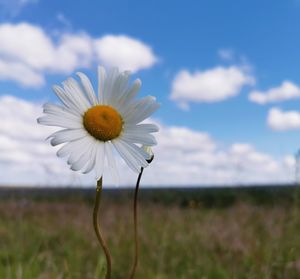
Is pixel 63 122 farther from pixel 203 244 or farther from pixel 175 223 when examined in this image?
pixel 175 223

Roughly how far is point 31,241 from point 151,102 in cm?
581

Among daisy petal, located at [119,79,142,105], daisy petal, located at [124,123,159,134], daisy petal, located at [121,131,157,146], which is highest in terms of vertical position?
daisy petal, located at [119,79,142,105]

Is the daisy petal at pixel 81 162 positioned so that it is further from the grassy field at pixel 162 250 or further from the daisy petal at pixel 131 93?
the grassy field at pixel 162 250

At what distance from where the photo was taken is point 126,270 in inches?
190

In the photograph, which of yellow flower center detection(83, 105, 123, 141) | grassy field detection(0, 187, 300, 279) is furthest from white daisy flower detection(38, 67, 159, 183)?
grassy field detection(0, 187, 300, 279)

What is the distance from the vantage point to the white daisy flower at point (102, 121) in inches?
46.1

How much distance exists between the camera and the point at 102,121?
1231 millimetres

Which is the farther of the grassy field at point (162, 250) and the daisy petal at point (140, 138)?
the grassy field at point (162, 250)

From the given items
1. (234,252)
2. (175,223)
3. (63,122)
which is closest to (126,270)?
(234,252)

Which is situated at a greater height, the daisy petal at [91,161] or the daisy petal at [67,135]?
the daisy petal at [67,135]

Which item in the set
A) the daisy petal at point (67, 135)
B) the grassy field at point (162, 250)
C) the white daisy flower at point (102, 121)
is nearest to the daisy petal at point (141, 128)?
the white daisy flower at point (102, 121)

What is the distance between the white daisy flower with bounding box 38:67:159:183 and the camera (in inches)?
46.1

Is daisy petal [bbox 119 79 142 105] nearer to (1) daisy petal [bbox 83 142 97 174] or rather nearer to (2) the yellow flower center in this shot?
(2) the yellow flower center

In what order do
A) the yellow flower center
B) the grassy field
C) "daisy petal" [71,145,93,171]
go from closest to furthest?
1. "daisy petal" [71,145,93,171]
2. the yellow flower center
3. the grassy field
